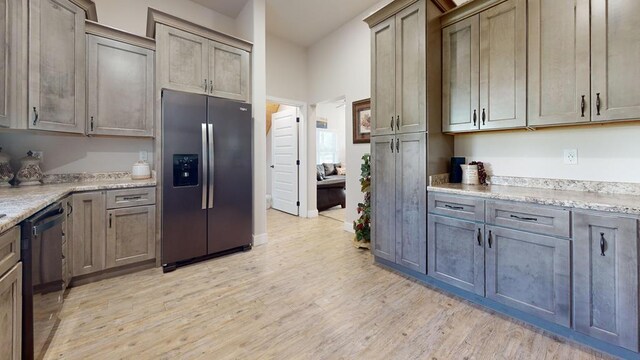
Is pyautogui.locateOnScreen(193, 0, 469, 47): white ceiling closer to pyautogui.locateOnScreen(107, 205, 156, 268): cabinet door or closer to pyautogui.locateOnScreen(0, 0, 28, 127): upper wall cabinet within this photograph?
pyautogui.locateOnScreen(0, 0, 28, 127): upper wall cabinet

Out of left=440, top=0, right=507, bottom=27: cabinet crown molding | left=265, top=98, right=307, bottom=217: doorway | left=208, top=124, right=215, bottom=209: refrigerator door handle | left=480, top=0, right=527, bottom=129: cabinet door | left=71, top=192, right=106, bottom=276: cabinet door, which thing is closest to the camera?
left=480, top=0, right=527, bottom=129: cabinet door

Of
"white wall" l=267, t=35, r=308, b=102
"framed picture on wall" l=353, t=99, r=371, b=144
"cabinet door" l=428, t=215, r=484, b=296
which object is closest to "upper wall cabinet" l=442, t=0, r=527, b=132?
"cabinet door" l=428, t=215, r=484, b=296

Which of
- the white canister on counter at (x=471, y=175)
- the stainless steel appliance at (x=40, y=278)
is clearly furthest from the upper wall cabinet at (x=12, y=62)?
the white canister on counter at (x=471, y=175)

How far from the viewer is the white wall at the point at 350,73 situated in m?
3.91

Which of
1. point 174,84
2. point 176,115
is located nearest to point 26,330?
point 176,115

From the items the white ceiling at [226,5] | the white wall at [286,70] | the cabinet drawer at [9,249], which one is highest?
the white ceiling at [226,5]

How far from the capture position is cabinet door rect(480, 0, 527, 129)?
204 centimetres

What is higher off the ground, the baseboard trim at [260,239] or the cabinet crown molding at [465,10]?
the cabinet crown molding at [465,10]

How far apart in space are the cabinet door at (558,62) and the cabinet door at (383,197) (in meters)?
1.15

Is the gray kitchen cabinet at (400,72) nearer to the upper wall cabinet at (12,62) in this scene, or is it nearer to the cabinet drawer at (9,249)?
the cabinet drawer at (9,249)

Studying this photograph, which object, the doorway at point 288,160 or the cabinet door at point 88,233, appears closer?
the cabinet door at point 88,233

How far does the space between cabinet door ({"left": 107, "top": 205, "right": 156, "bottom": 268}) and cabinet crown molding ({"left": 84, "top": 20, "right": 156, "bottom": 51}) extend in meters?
1.69

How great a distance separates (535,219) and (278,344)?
6.13 feet

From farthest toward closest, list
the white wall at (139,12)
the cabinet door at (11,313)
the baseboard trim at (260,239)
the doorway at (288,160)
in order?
1. the doorway at (288,160)
2. the baseboard trim at (260,239)
3. the white wall at (139,12)
4. the cabinet door at (11,313)
